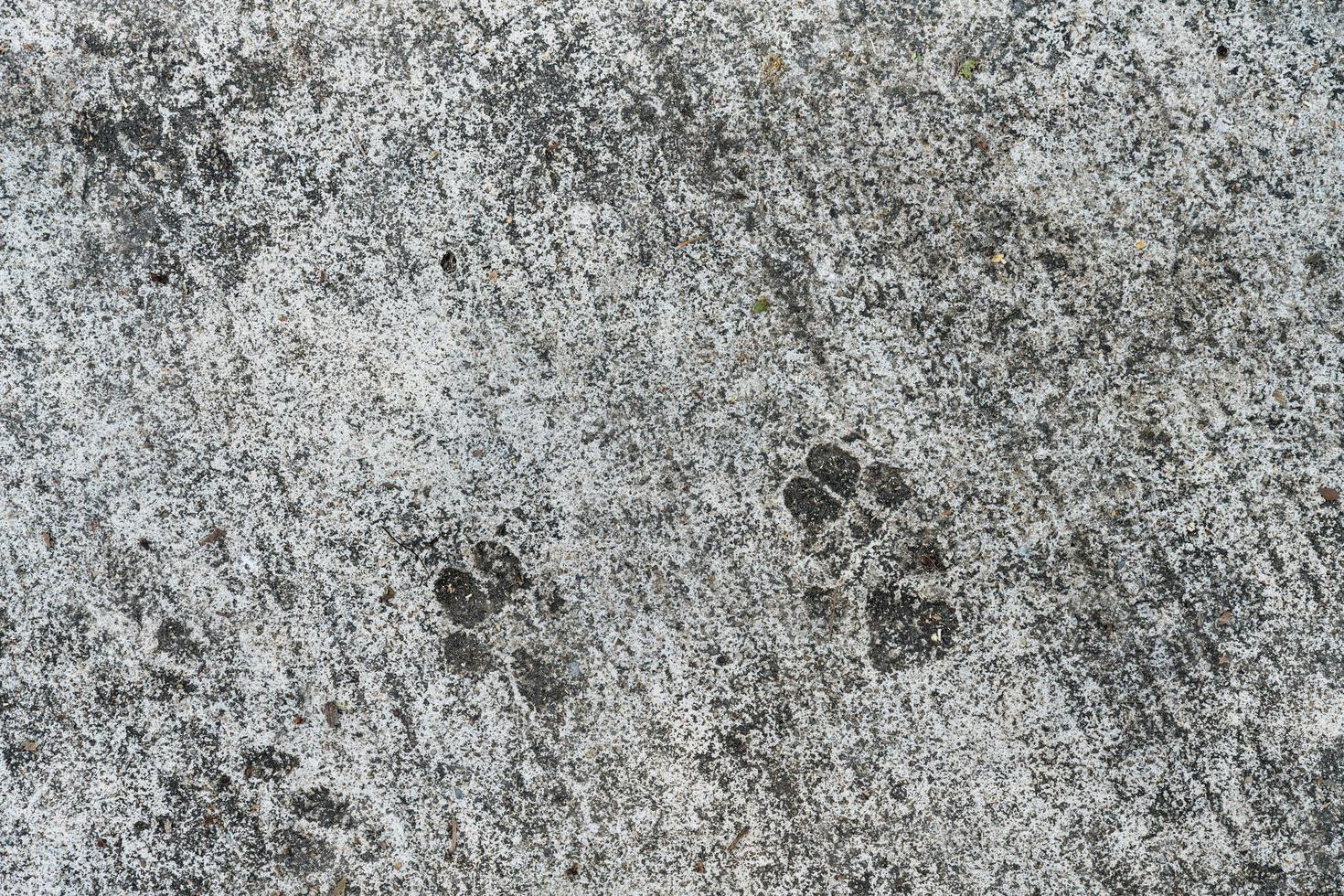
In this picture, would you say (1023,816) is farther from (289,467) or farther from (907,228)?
(289,467)

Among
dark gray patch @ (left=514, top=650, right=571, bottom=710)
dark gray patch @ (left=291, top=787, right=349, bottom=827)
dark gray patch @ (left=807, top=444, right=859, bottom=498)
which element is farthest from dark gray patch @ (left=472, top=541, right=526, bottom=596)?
dark gray patch @ (left=807, top=444, right=859, bottom=498)

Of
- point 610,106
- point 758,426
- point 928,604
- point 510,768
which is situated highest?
point 610,106

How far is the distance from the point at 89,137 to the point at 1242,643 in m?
2.80

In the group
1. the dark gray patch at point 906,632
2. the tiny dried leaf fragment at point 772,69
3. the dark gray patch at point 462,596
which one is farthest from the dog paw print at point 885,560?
the tiny dried leaf fragment at point 772,69

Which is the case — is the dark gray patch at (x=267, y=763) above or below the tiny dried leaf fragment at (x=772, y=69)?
below

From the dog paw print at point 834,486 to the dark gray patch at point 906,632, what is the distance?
0.72 feet

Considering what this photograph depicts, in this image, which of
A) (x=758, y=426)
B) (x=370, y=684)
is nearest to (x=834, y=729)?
(x=758, y=426)

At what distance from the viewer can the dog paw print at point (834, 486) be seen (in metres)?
1.77

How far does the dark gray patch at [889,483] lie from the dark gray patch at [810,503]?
0.31ft

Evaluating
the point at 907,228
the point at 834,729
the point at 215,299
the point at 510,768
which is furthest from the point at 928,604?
the point at 215,299

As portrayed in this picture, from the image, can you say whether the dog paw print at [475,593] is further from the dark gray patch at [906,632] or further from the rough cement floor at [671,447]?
the dark gray patch at [906,632]

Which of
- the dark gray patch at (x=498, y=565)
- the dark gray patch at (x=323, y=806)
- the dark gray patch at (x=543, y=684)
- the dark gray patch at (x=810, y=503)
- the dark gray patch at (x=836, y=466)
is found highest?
the dark gray patch at (x=836, y=466)

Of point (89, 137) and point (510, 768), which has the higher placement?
point (89, 137)

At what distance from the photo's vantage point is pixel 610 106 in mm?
1802
